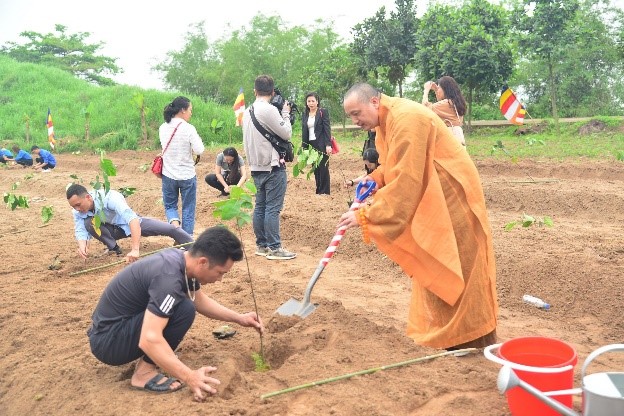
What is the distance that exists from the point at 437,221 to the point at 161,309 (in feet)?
5.21

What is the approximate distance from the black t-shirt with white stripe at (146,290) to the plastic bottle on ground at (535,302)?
10.3ft

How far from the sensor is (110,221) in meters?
Answer: 6.06

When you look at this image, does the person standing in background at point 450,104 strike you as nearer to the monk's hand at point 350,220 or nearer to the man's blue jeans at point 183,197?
the man's blue jeans at point 183,197

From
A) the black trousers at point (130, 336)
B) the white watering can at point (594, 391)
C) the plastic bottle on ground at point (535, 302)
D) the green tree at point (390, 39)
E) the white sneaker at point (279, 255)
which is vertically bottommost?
the plastic bottle on ground at point (535, 302)

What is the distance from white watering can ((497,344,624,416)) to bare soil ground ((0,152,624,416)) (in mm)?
598

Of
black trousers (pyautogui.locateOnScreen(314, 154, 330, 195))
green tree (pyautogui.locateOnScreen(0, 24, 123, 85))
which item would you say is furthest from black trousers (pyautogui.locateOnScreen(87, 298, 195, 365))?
green tree (pyautogui.locateOnScreen(0, 24, 123, 85))

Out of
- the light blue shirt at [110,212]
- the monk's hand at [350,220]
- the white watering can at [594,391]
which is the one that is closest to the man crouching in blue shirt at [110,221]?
the light blue shirt at [110,212]

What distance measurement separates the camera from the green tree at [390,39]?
1822cm

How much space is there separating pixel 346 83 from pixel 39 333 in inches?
634

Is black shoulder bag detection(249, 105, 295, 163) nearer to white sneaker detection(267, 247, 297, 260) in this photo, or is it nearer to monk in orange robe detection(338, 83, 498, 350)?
white sneaker detection(267, 247, 297, 260)

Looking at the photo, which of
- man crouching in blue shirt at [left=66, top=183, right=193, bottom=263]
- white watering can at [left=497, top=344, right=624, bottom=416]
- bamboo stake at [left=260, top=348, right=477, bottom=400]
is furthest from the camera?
man crouching in blue shirt at [left=66, top=183, right=193, bottom=263]

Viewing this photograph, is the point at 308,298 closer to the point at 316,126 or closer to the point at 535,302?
the point at 535,302

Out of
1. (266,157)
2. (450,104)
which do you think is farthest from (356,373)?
(450,104)

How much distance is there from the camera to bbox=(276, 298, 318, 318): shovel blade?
14.2ft
